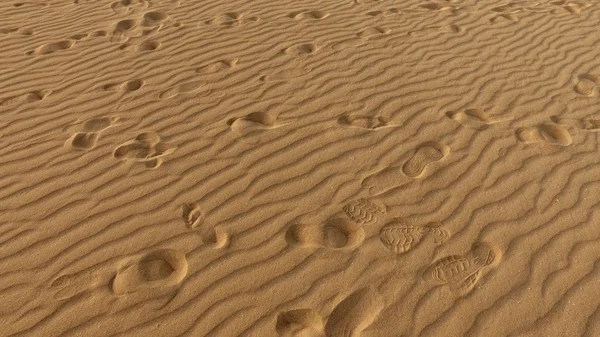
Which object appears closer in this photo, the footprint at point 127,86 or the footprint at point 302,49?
the footprint at point 127,86

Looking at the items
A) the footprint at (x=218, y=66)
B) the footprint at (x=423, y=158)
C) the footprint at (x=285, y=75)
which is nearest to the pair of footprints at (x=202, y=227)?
the footprint at (x=423, y=158)

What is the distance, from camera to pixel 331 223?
321cm

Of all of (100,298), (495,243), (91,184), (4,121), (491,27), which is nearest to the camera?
(100,298)

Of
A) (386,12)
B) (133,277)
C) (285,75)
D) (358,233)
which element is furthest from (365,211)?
(386,12)

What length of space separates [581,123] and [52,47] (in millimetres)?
5723

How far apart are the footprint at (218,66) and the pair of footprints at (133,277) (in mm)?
2544

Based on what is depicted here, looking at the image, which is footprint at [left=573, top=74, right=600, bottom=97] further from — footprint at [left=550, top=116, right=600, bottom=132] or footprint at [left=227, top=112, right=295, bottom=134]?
footprint at [left=227, top=112, right=295, bottom=134]

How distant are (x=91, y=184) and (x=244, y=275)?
1471 millimetres

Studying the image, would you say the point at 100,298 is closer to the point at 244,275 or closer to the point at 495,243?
the point at 244,275

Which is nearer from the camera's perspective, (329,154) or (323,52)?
(329,154)

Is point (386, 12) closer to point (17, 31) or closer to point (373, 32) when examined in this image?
point (373, 32)

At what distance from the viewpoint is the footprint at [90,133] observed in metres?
3.94

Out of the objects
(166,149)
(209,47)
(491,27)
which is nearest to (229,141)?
(166,149)

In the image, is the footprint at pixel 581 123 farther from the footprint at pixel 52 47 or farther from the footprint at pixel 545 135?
the footprint at pixel 52 47
